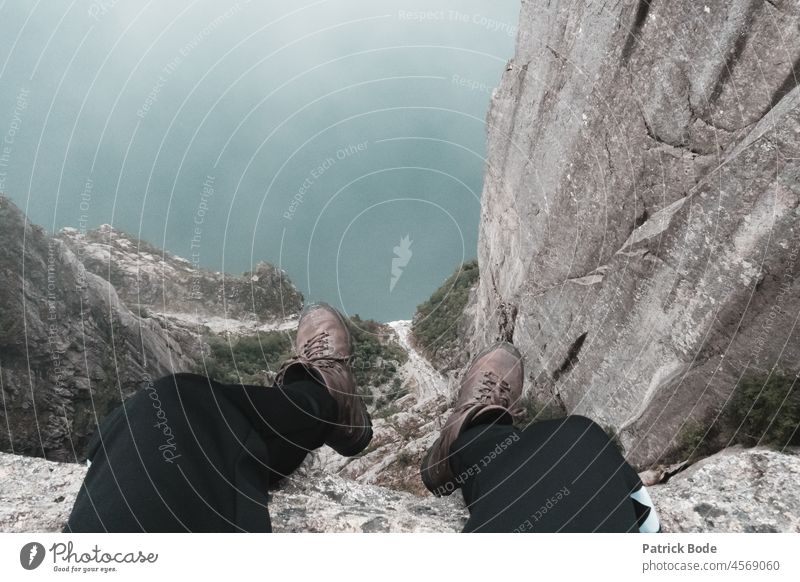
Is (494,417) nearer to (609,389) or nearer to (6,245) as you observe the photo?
(609,389)

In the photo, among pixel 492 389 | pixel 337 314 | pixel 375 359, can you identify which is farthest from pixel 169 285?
pixel 492 389

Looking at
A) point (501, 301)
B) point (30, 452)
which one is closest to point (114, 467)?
point (30, 452)

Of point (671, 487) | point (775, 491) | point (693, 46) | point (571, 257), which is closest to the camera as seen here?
point (775, 491)

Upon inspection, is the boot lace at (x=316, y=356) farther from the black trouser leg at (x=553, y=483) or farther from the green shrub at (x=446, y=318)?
the green shrub at (x=446, y=318)

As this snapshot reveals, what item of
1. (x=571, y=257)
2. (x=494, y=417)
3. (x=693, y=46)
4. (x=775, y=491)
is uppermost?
(x=693, y=46)

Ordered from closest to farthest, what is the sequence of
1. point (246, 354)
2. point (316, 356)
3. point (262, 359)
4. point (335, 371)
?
point (335, 371)
point (316, 356)
point (246, 354)
point (262, 359)

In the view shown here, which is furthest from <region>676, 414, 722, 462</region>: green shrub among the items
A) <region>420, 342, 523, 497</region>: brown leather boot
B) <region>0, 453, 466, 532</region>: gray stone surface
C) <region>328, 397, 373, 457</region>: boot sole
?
<region>328, 397, 373, 457</region>: boot sole

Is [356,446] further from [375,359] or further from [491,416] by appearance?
[375,359]
